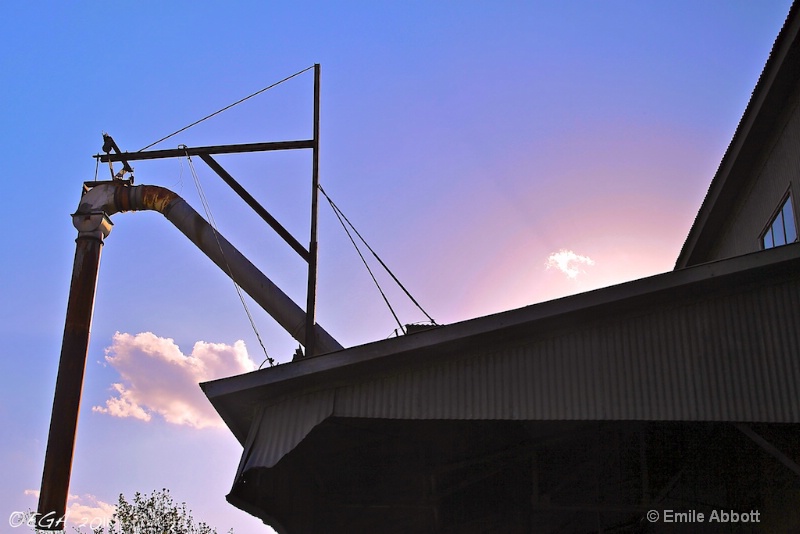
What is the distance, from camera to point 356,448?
11953 millimetres

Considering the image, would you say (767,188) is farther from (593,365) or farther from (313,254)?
(313,254)

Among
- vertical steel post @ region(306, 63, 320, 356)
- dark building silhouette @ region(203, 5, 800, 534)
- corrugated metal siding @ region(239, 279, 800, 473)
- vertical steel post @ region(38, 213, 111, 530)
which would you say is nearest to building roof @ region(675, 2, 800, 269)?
dark building silhouette @ region(203, 5, 800, 534)

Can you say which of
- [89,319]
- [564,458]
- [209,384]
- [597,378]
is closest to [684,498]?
[564,458]

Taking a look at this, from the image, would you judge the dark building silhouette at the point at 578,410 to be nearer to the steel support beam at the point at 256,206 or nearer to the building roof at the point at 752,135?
the building roof at the point at 752,135

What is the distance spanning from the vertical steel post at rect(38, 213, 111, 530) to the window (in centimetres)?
1204

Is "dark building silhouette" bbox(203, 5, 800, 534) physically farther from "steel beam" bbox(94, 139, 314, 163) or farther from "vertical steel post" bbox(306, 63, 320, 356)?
"steel beam" bbox(94, 139, 314, 163)

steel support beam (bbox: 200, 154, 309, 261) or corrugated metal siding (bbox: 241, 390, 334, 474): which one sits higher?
steel support beam (bbox: 200, 154, 309, 261)

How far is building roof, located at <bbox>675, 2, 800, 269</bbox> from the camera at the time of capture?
12.0 meters

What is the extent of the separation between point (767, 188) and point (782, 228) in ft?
3.10

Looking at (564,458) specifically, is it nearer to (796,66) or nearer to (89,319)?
(796,66)

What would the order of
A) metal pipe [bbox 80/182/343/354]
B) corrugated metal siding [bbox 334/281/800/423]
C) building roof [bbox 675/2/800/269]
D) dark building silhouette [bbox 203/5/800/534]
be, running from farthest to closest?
1. metal pipe [bbox 80/182/343/354]
2. building roof [bbox 675/2/800/269]
3. dark building silhouette [bbox 203/5/800/534]
4. corrugated metal siding [bbox 334/281/800/423]

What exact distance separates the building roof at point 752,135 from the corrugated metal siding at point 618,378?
156 inches

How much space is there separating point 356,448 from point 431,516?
217 centimetres

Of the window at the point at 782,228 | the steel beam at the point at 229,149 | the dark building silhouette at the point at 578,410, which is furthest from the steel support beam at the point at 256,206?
the window at the point at 782,228
